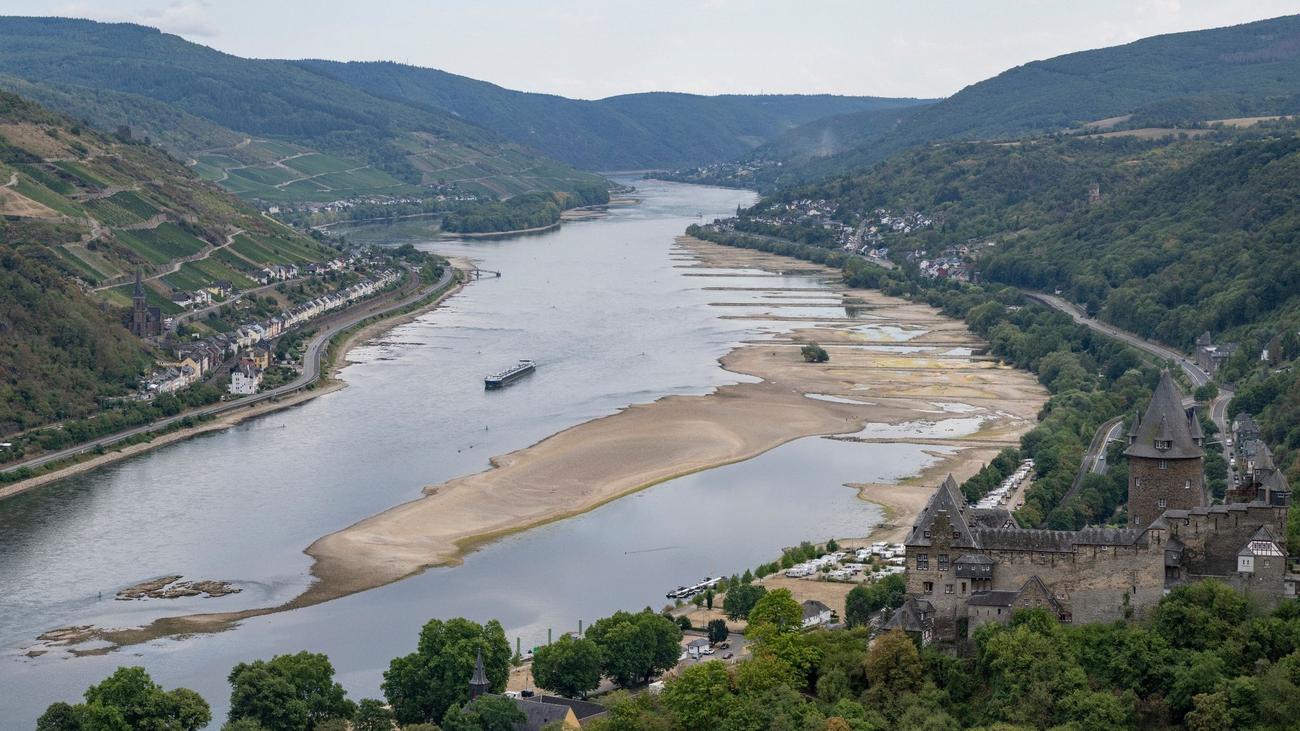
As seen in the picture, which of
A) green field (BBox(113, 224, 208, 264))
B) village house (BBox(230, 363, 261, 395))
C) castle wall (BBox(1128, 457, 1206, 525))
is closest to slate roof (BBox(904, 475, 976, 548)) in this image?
castle wall (BBox(1128, 457, 1206, 525))

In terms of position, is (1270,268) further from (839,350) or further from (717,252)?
(717,252)

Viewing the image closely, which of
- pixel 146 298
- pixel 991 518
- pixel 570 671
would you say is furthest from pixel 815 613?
pixel 146 298

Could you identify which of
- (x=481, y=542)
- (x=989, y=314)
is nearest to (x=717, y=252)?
(x=989, y=314)

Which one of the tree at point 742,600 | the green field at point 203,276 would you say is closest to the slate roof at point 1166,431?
the tree at point 742,600

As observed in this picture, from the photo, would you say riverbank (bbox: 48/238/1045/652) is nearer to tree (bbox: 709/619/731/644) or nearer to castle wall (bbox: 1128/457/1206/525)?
tree (bbox: 709/619/731/644)

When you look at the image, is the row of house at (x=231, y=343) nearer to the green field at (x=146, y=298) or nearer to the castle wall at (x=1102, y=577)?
the green field at (x=146, y=298)

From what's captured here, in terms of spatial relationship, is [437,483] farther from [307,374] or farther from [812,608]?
[307,374]
